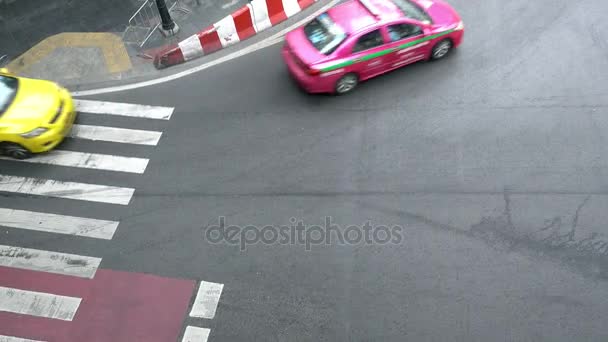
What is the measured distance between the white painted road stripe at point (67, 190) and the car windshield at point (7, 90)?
143 cm

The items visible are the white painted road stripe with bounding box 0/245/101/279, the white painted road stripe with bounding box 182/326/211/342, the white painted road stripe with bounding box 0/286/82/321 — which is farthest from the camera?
the white painted road stripe with bounding box 0/245/101/279

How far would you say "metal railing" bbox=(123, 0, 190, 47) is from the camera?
1286 centimetres

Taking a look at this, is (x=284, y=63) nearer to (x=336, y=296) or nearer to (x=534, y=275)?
(x=336, y=296)

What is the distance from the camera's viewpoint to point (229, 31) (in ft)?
40.9

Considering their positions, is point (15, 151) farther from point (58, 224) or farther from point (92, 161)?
point (58, 224)

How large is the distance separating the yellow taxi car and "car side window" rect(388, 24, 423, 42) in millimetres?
7093

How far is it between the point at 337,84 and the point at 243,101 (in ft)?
6.99

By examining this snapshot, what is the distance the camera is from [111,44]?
504 inches

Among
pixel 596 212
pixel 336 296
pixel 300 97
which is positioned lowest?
pixel 596 212

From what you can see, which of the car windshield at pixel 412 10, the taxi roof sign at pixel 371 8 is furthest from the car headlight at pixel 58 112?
the car windshield at pixel 412 10

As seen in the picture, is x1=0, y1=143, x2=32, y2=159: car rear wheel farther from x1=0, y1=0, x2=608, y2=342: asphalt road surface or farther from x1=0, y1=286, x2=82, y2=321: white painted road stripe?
x1=0, y1=286, x2=82, y2=321: white painted road stripe

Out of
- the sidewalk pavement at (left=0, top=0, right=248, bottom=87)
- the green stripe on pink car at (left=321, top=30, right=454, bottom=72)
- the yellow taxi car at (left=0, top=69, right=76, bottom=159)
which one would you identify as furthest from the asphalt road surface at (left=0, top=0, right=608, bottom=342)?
the sidewalk pavement at (left=0, top=0, right=248, bottom=87)

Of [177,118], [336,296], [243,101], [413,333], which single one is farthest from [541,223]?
[177,118]

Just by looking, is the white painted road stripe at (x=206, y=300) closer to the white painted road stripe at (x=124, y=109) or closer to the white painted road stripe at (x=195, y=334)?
the white painted road stripe at (x=195, y=334)
